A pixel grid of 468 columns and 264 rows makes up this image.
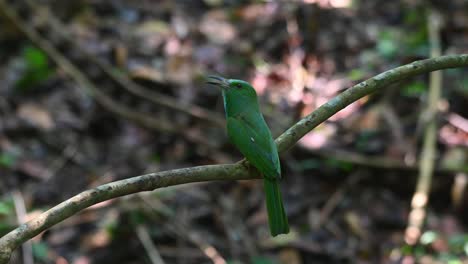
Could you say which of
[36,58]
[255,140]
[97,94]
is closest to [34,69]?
[36,58]

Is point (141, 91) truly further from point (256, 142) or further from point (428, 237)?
point (256, 142)

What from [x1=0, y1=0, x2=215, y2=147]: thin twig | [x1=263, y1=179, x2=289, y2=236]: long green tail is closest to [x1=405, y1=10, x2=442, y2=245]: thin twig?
[x1=0, y1=0, x2=215, y2=147]: thin twig

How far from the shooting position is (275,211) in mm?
3211

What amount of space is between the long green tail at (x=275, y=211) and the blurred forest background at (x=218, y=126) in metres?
1.93

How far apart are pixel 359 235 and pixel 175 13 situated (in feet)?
11.9

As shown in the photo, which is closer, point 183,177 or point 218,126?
point 183,177

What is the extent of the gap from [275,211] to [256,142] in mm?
381

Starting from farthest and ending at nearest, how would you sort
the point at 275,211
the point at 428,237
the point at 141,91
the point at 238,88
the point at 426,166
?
1. the point at 141,91
2. the point at 426,166
3. the point at 428,237
4. the point at 238,88
5. the point at 275,211

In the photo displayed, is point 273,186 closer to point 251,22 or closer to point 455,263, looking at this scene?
point 455,263

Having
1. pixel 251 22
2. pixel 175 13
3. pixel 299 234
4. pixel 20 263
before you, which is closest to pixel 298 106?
pixel 299 234

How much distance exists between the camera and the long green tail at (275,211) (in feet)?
10.4

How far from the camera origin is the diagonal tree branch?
97.5 inches

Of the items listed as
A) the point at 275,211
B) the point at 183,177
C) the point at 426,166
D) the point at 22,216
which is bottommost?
the point at 426,166

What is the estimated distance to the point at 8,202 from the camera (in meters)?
5.34
